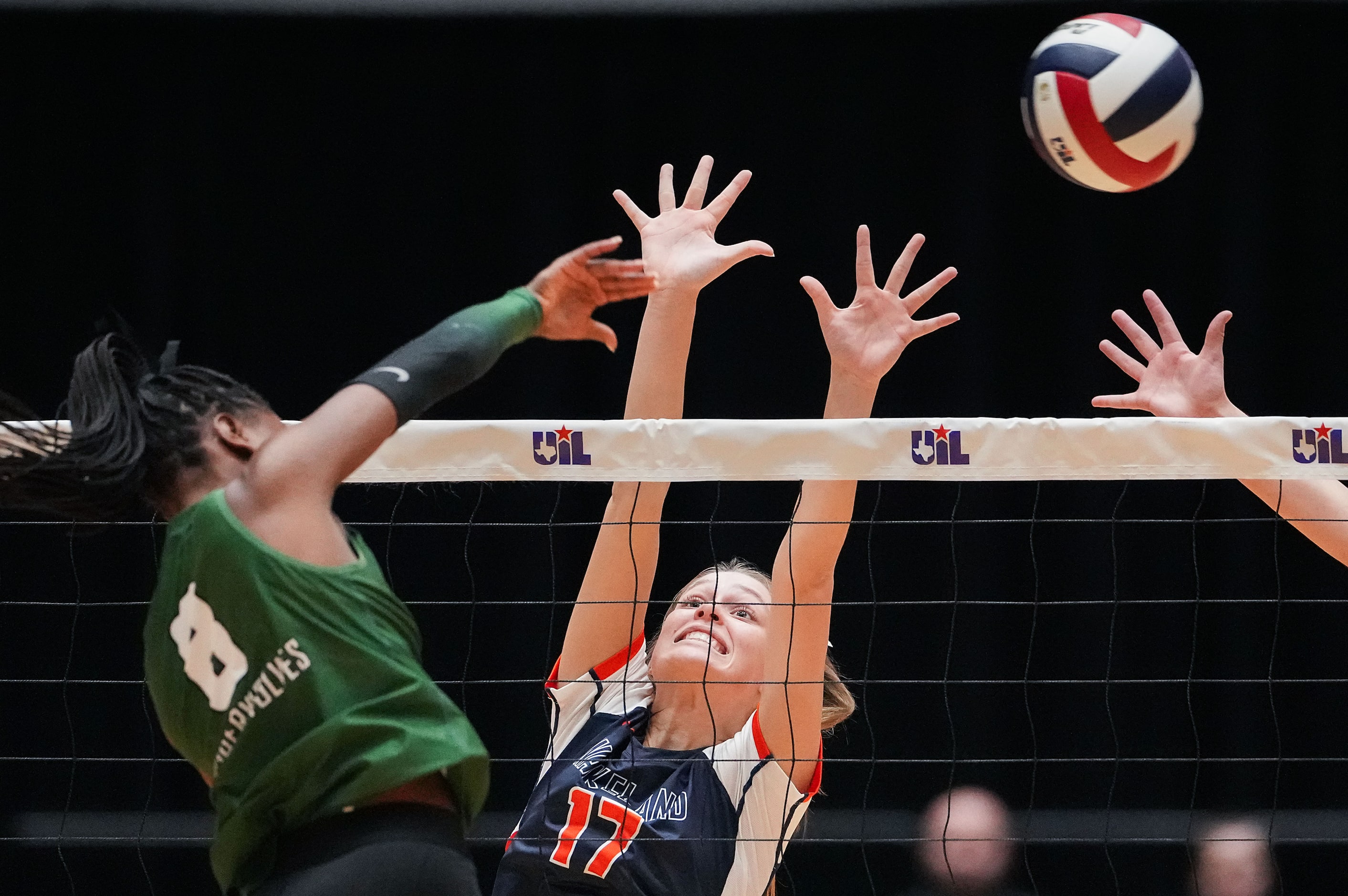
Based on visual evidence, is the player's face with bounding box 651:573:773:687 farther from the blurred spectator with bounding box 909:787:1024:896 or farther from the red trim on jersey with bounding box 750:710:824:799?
the blurred spectator with bounding box 909:787:1024:896

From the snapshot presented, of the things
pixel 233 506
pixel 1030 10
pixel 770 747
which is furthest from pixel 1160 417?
pixel 1030 10

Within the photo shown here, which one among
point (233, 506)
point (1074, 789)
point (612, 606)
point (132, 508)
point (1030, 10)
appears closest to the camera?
point (233, 506)

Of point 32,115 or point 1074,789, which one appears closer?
point 1074,789

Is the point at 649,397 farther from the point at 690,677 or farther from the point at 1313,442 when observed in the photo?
the point at 1313,442

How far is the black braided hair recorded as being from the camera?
2.10 metres

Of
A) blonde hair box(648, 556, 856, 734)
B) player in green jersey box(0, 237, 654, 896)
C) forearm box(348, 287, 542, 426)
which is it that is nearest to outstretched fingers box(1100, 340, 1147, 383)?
blonde hair box(648, 556, 856, 734)

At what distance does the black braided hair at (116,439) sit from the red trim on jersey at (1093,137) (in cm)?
219

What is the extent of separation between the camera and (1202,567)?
5809 millimetres

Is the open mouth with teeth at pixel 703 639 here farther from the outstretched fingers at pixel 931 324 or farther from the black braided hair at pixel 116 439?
the black braided hair at pixel 116 439

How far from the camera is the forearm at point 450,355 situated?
83.0 inches

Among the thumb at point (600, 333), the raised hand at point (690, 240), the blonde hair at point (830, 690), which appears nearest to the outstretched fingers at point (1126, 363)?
the raised hand at point (690, 240)

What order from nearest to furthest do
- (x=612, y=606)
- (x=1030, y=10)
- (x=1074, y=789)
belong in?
(x=612, y=606), (x=1074, y=789), (x=1030, y=10)

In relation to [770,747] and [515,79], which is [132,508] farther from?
[515,79]

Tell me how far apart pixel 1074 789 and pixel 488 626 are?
2.32m
